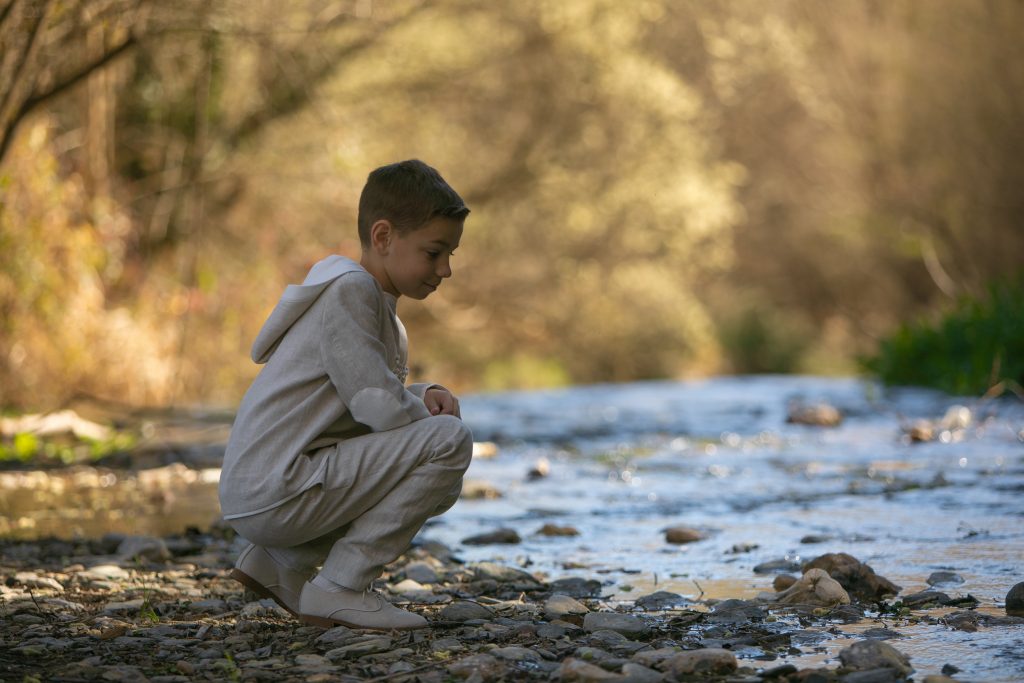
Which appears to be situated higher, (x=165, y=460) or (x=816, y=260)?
(x=816, y=260)

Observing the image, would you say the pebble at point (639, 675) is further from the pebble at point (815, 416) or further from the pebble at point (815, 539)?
the pebble at point (815, 416)

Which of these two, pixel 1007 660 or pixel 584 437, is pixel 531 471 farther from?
pixel 1007 660

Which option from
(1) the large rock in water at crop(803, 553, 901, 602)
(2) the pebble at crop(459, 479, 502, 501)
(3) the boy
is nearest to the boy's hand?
(3) the boy

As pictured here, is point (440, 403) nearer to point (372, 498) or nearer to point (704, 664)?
point (372, 498)

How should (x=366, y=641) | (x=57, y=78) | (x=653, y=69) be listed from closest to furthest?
(x=366, y=641) → (x=57, y=78) → (x=653, y=69)

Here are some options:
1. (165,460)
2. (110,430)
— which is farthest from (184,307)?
(165,460)

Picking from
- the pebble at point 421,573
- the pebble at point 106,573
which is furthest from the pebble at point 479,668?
the pebble at point 106,573

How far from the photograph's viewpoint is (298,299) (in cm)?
304

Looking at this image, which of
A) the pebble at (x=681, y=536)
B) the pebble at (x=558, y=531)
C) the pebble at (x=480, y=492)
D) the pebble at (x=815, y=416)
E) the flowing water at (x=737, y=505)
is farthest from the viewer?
the pebble at (x=815, y=416)

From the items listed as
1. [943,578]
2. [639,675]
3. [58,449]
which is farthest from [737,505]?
[58,449]

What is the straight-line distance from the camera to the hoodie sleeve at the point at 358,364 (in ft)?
9.66

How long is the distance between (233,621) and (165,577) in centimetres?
75

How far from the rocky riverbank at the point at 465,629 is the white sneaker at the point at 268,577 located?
8 centimetres

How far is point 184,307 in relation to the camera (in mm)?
10359
